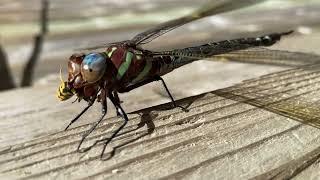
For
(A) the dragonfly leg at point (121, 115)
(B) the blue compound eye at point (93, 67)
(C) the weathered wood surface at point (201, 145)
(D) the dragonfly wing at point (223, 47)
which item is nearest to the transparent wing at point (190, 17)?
(D) the dragonfly wing at point (223, 47)

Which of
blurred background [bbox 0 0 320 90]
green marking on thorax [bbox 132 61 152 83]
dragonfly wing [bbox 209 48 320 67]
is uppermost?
blurred background [bbox 0 0 320 90]

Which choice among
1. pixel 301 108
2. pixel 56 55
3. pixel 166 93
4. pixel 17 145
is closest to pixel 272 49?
pixel 166 93

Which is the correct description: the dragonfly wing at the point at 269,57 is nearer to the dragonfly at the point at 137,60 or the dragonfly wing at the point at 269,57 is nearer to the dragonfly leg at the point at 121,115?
the dragonfly at the point at 137,60

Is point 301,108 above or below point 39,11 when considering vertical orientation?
below

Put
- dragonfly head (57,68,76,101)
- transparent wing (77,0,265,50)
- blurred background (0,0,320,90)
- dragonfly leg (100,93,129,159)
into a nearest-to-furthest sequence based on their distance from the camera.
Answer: dragonfly leg (100,93,129,159) < dragonfly head (57,68,76,101) < transparent wing (77,0,265,50) < blurred background (0,0,320,90)

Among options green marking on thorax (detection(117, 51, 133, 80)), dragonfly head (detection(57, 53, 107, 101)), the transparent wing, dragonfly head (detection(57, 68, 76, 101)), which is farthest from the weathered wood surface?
the transparent wing

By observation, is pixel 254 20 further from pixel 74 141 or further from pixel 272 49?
pixel 74 141

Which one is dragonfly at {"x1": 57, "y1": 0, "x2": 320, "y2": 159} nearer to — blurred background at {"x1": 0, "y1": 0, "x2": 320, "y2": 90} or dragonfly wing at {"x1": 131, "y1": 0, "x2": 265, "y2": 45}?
dragonfly wing at {"x1": 131, "y1": 0, "x2": 265, "y2": 45}
